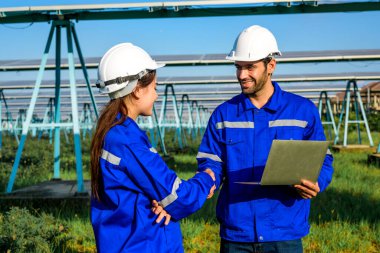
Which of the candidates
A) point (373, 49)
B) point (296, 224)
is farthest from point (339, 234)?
point (373, 49)

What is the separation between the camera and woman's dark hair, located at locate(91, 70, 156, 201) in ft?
6.44

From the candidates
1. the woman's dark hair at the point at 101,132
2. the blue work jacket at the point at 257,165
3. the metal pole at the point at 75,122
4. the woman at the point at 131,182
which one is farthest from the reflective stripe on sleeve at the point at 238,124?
→ the metal pole at the point at 75,122

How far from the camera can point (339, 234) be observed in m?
4.57

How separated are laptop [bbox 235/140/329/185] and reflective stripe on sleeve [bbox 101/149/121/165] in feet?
1.97

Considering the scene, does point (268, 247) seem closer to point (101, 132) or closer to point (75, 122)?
point (101, 132)

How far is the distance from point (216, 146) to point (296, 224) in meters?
0.50

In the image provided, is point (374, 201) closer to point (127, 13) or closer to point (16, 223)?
point (127, 13)

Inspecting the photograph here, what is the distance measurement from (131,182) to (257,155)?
708 mm

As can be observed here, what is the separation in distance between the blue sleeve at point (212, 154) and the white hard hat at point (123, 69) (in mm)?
564

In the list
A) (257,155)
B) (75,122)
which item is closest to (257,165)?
(257,155)

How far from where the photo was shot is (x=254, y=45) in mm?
2551

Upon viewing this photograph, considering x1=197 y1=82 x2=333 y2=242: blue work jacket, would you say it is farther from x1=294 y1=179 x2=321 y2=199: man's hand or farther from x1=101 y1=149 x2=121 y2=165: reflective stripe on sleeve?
x1=101 y1=149 x2=121 y2=165: reflective stripe on sleeve

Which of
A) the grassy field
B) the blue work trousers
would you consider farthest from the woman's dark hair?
the grassy field

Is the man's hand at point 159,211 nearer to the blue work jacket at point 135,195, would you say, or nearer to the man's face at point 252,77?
the blue work jacket at point 135,195
